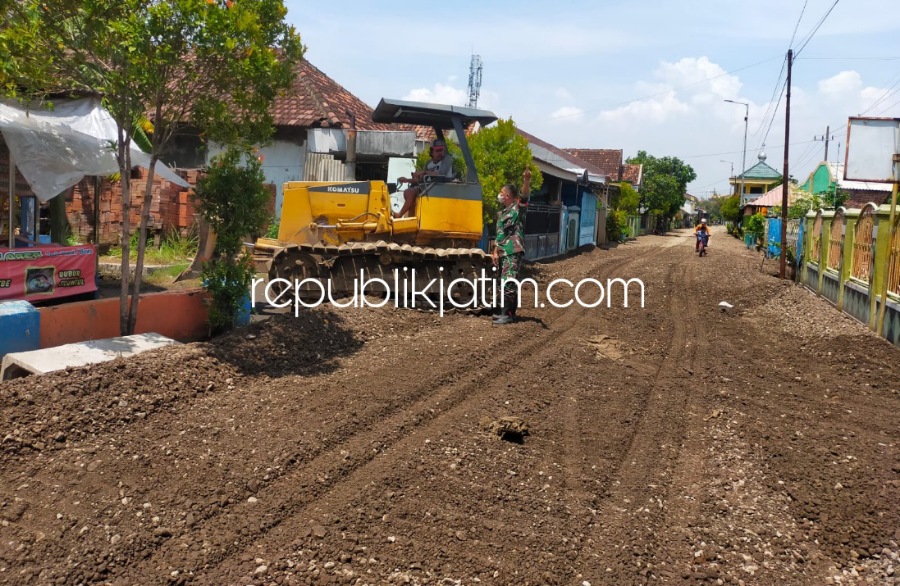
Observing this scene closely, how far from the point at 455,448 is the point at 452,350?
302 cm

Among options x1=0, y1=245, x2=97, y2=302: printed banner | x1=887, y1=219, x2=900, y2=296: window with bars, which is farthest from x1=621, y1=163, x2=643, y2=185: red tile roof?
x1=0, y1=245, x2=97, y2=302: printed banner

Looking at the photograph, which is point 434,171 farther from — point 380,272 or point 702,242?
point 702,242

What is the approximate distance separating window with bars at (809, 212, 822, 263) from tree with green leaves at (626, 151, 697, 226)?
4543 cm

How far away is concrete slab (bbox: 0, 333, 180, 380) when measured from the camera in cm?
639

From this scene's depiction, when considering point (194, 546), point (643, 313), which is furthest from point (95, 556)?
point (643, 313)

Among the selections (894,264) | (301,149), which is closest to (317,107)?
(301,149)

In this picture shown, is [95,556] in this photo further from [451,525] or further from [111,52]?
[111,52]

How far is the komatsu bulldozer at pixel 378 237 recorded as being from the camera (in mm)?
10953

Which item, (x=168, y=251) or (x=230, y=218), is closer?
(x=230, y=218)

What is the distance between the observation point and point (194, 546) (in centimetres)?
393

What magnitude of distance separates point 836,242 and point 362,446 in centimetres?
1314

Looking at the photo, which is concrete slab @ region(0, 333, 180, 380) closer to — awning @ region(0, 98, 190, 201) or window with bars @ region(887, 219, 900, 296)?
awning @ region(0, 98, 190, 201)

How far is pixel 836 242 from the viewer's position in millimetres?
15227

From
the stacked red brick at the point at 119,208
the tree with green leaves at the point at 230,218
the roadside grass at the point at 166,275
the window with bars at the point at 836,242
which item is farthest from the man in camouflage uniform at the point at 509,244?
the stacked red brick at the point at 119,208
